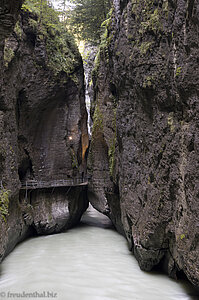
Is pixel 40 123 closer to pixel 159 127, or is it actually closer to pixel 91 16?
pixel 91 16

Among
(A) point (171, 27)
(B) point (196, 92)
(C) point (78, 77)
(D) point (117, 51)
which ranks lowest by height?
(B) point (196, 92)

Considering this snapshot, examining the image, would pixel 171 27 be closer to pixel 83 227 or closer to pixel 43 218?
pixel 43 218

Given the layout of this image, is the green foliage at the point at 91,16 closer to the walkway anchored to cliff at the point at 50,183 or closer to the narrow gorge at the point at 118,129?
the narrow gorge at the point at 118,129

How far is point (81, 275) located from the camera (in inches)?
296

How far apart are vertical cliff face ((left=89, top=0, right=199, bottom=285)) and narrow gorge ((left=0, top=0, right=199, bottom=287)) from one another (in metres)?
0.03

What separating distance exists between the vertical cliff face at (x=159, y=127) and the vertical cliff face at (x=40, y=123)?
4533mm

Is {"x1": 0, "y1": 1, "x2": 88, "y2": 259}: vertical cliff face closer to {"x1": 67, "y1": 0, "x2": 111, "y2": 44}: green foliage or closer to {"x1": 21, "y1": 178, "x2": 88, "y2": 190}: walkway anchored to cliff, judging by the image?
{"x1": 21, "y1": 178, "x2": 88, "y2": 190}: walkway anchored to cliff

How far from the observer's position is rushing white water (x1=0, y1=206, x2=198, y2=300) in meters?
6.20

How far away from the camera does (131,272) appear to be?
773cm

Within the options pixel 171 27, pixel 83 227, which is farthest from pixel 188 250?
pixel 83 227

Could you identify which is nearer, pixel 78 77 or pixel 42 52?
pixel 42 52

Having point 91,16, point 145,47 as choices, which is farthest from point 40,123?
point 145,47

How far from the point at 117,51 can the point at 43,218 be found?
913 cm

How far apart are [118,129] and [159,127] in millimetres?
3550
